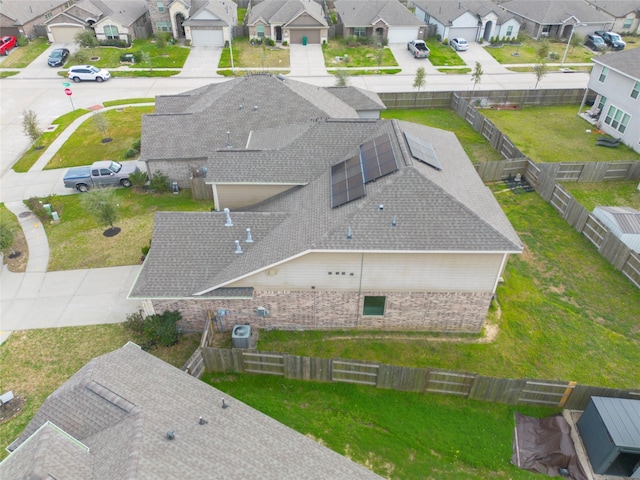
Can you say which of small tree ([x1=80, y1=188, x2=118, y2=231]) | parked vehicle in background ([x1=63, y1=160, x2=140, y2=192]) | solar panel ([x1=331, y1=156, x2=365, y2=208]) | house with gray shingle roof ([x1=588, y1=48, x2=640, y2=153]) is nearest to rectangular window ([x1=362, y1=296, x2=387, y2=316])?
solar panel ([x1=331, y1=156, x2=365, y2=208])

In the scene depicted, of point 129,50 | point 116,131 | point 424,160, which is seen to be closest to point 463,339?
point 424,160

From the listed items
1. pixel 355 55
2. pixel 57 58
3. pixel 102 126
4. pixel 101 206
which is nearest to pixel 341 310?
pixel 101 206

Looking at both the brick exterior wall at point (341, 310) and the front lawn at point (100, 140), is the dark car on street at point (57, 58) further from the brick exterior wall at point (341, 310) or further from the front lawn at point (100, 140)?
the brick exterior wall at point (341, 310)

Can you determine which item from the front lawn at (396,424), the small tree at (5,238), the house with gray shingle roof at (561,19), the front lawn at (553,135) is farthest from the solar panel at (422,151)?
the house with gray shingle roof at (561,19)

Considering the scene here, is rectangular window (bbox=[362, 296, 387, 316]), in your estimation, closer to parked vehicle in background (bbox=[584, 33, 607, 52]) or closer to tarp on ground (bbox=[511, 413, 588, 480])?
tarp on ground (bbox=[511, 413, 588, 480])

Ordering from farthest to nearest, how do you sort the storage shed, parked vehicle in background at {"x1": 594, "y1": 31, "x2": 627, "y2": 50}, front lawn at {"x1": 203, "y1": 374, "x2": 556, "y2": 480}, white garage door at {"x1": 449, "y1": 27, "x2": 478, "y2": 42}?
white garage door at {"x1": 449, "y1": 27, "x2": 478, "y2": 42} → parked vehicle in background at {"x1": 594, "y1": 31, "x2": 627, "y2": 50} → front lawn at {"x1": 203, "y1": 374, "x2": 556, "y2": 480} → the storage shed

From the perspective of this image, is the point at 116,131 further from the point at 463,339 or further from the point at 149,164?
the point at 463,339

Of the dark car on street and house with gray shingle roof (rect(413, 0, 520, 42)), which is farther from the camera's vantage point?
house with gray shingle roof (rect(413, 0, 520, 42))

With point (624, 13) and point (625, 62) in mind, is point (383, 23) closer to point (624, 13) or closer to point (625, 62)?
point (625, 62)
